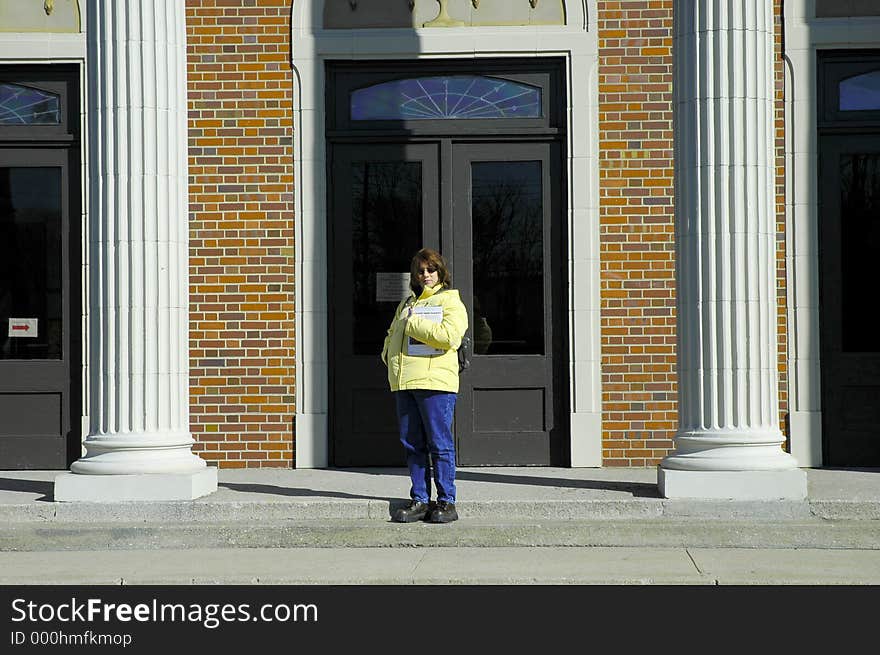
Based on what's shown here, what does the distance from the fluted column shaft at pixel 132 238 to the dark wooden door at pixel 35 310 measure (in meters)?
2.17

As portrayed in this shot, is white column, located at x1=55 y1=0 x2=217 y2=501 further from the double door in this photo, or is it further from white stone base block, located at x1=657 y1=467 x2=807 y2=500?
white stone base block, located at x1=657 y1=467 x2=807 y2=500

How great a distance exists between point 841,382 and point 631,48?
3482 millimetres

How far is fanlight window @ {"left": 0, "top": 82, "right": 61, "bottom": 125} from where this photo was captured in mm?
11195

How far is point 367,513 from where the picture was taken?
862 centimetres

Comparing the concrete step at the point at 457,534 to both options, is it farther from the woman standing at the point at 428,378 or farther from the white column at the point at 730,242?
the white column at the point at 730,242

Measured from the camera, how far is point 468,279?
36.4 ft

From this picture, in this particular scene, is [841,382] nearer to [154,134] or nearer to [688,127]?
[688,127]

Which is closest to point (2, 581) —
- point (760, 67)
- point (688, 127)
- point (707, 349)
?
point (707, 349)

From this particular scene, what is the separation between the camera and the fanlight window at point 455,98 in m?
11.2

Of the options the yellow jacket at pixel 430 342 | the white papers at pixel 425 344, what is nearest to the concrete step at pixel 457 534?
the yellow jacket at pixel 430 342

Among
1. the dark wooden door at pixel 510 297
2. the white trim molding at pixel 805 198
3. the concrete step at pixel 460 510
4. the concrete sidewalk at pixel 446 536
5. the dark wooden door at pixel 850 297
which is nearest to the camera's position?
the concrete sidewalk at pixel 446 536

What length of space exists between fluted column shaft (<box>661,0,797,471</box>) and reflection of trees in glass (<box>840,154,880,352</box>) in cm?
237

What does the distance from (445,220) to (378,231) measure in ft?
2.02

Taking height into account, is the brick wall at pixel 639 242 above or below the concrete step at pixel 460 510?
above
